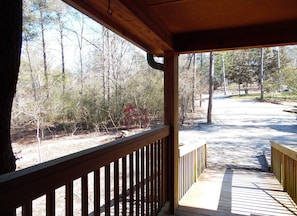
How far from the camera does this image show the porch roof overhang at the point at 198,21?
162 centimetres

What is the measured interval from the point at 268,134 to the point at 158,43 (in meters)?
10.1

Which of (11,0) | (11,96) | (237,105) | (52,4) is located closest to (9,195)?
(11,96)

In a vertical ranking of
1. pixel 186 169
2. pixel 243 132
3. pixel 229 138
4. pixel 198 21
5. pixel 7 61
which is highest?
pixel 198 21

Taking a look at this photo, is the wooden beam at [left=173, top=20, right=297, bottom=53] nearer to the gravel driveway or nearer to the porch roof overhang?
the porch roof overhang

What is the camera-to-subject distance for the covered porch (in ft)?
3.11

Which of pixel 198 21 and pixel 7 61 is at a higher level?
pixel 198 21

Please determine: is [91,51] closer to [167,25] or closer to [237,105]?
[167,25]

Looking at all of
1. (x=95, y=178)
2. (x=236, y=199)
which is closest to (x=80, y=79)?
(x=236, y=199)

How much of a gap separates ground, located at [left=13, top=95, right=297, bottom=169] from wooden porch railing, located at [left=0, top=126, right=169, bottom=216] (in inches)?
173

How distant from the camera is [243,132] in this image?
11.4 meters

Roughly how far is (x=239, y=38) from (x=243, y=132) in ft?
32.7

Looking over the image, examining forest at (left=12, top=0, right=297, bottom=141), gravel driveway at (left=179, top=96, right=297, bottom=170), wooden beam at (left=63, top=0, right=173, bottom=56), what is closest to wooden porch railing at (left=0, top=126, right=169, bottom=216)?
wooden beam at (left=63, top=0, right=173, bottom=56)

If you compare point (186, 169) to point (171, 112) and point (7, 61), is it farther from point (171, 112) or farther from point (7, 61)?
point (7, 61)

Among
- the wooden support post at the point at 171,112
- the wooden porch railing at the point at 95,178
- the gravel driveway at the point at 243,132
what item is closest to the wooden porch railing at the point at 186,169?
the wooden support post at the point at 171,112
